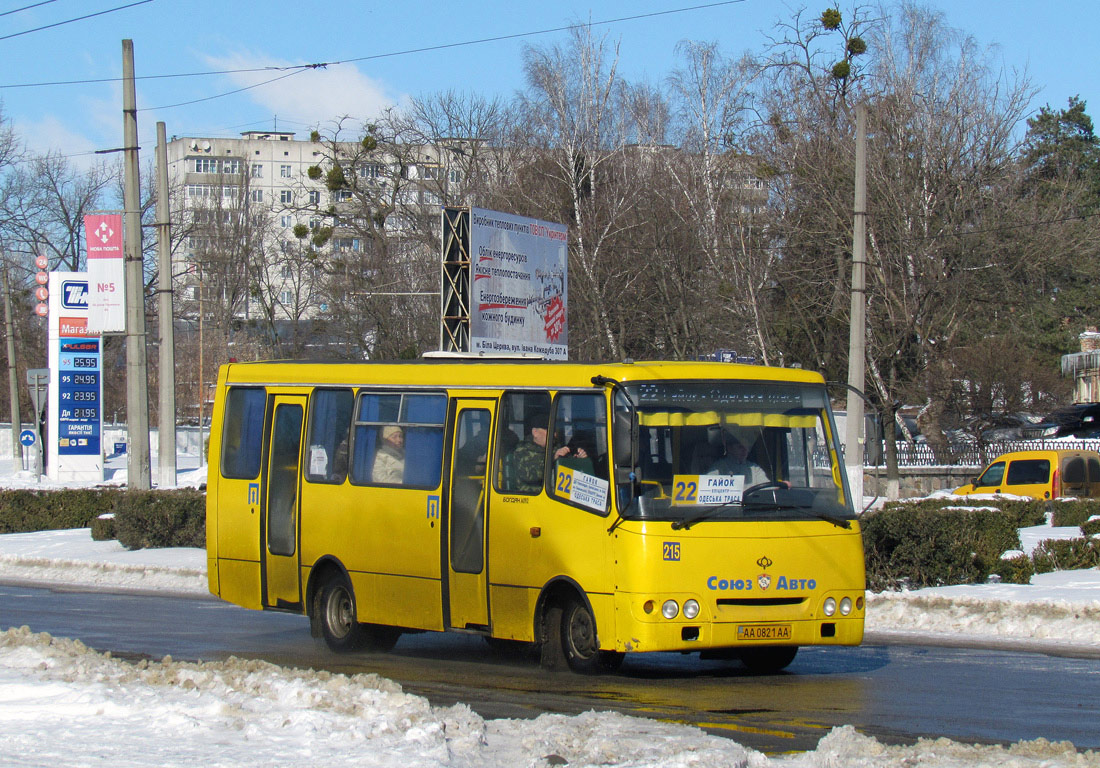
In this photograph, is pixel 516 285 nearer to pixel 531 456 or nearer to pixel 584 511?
pixel 531 456

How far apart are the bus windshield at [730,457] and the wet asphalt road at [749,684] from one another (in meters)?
1.29

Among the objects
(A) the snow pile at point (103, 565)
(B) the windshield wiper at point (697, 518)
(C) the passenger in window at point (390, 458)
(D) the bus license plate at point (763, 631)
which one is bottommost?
(A) the snow pile at point (103, 565)

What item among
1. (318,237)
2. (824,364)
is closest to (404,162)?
(318,237)

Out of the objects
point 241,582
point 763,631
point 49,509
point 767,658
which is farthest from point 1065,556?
point 49,509

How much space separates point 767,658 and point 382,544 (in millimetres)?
3441

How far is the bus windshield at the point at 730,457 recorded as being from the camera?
31.8 ft

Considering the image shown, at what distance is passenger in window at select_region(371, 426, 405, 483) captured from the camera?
1173 cm

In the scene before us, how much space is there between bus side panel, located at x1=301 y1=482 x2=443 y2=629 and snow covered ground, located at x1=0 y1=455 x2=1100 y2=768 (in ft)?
9.34

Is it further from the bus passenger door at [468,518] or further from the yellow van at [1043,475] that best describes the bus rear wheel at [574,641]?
the yellow van at [1043,475]

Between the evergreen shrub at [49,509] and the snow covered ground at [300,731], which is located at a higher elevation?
the snow covered ground at [300,731]

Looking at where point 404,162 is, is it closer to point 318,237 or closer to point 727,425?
point 318,237

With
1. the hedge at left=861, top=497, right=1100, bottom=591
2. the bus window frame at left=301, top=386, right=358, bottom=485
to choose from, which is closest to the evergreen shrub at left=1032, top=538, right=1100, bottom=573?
the hedge at left=861, top=497, right=1100, bottom=591

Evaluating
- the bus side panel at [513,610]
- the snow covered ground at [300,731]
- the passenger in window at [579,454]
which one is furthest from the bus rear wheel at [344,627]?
the snow covered ground at [300,731]

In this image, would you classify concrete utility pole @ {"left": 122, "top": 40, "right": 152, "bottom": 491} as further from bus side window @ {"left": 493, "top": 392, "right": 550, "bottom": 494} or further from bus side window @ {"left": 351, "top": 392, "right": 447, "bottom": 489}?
bus side window @ {"left": 493, "top": 392, "right": 550, "bottom": 494}
